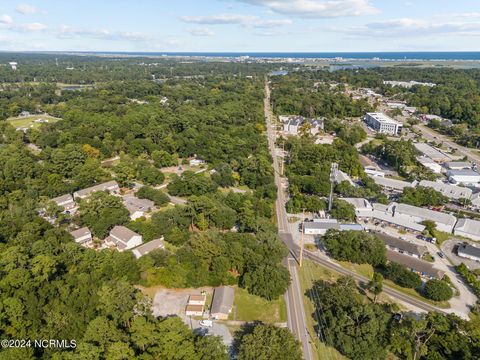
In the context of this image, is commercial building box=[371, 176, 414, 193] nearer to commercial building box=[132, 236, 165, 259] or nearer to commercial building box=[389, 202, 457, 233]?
commercial building box=[389, 202, 457, 233]

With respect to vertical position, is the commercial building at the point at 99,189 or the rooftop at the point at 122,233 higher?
the commercial building at the point at 99,189

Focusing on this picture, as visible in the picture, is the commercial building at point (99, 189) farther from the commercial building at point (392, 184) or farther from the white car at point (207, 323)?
the commercial building at point (392, 184)

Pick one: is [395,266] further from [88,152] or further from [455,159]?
[88,152]

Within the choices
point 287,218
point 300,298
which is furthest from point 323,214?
point 300,298

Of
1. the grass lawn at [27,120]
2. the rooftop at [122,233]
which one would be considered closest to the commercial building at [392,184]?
the rooftop at [122,233]

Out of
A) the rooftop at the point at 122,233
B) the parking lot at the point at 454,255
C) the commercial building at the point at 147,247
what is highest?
the rooftop at the point at 122,233
